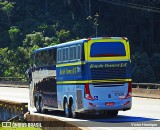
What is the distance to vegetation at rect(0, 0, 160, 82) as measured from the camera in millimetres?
94250

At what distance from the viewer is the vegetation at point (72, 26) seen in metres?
94.2

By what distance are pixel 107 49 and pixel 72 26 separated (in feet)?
283

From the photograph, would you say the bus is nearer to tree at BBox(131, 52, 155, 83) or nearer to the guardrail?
the guardrail

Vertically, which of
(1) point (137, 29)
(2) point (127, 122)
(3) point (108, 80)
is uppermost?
(1) point (137, 29)

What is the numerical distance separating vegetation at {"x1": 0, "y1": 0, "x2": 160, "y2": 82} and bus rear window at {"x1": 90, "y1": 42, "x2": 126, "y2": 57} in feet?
178

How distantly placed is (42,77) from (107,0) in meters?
84.1

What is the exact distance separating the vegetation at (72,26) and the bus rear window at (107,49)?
178 feet

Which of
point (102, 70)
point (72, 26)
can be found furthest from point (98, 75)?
point (72, 26)

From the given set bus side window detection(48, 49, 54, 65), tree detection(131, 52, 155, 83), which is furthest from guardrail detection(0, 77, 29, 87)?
bus side window detection(48, 49, 54, 65)

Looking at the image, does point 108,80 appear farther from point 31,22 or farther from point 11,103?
point 31,22

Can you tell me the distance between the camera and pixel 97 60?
79.9 feet

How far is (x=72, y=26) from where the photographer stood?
110562mm

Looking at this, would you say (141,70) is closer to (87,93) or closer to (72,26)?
(72,26)

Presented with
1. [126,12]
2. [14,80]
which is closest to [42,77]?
[14,80]
